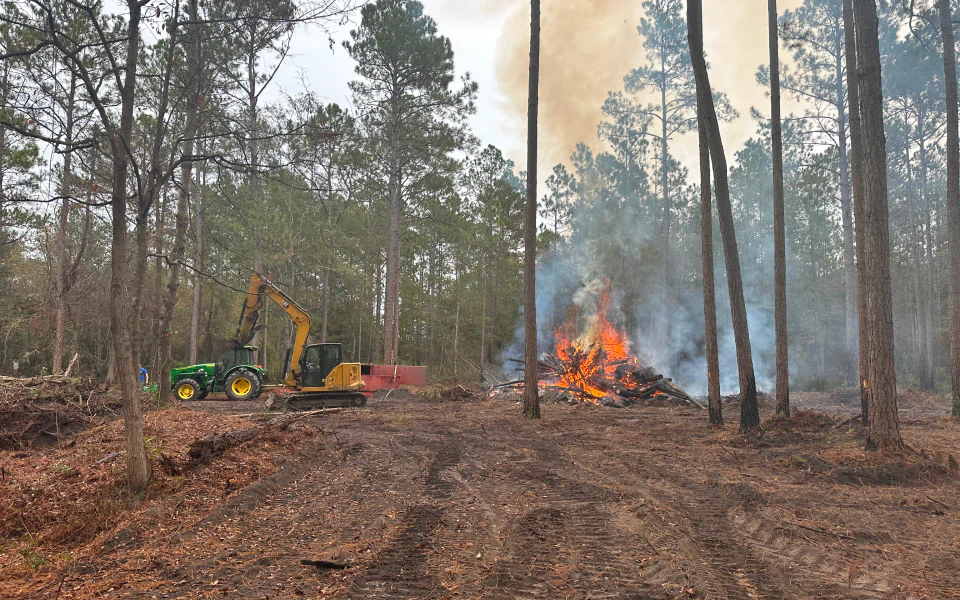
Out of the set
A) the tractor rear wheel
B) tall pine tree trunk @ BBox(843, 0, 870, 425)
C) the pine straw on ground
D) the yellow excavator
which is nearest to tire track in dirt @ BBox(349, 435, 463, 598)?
the pine straw on ground

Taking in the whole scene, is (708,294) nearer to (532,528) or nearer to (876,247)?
(876,247)

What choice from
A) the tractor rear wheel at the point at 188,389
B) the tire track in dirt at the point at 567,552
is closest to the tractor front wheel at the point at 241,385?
the tractor rear wheel at the point at 188,389

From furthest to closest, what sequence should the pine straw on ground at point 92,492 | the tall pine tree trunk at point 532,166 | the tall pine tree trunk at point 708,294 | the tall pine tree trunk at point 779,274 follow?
the tall pine tree trunk at point 532,166
the tall pine tree trunk at point 779,274
the tall pine tree trunk at point 708,294
the pine straw on ground at point 92,492

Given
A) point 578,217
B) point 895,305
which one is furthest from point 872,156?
point 895,305

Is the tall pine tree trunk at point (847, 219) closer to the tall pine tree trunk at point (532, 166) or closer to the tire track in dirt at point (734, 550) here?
the tall pine tree trunk at point (532, 166)

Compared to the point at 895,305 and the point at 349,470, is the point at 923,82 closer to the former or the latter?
the point at 895,305

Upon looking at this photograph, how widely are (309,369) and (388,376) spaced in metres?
3.59

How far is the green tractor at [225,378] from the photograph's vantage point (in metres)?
19.4

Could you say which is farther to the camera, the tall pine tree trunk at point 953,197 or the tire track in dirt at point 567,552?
the tall pine tree trunk at point 953,197

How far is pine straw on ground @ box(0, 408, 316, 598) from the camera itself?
489 cm

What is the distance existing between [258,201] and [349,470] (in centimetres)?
1702

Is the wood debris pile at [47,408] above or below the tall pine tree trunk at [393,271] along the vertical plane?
below

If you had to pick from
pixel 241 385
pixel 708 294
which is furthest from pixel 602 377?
pixel 241 385

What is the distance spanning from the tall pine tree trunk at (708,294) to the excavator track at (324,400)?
11.3 m
